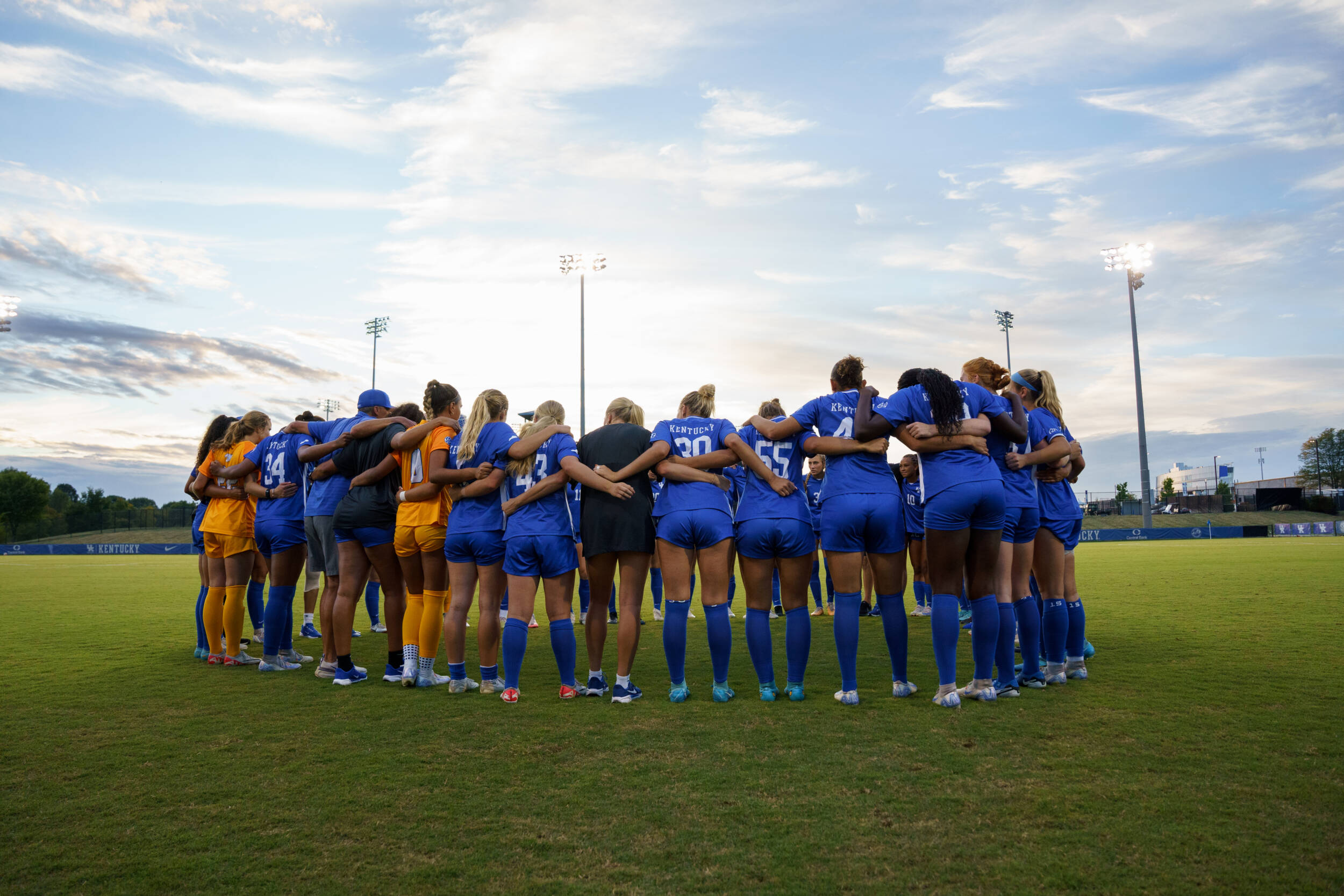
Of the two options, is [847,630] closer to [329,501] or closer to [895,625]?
[895,625]

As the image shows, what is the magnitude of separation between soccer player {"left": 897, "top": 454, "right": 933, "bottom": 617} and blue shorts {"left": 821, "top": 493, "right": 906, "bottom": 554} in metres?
1.42

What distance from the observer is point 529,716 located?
4.89 m

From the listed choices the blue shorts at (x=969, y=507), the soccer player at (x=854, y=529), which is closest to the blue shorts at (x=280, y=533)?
the soccer player at (x=854, y=529)

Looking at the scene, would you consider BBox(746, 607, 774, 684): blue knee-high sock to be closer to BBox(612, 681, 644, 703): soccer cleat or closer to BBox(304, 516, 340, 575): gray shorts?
BBox(612, 681, 644, 703): soccer cleat

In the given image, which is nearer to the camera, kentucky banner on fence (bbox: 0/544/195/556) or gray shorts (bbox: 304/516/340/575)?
gray shorts (bbox: 304/516/340/575)

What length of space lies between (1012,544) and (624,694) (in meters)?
2.86

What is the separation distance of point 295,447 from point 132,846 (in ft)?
13.7

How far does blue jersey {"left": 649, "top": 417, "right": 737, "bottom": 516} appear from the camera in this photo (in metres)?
5.23

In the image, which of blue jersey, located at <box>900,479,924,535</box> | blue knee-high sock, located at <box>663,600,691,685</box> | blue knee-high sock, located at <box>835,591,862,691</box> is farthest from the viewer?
blue jersey, located at <box>900,479,924,535</box>

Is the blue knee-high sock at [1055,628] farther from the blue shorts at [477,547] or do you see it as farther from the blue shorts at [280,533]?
the blue shorts at [280,533]

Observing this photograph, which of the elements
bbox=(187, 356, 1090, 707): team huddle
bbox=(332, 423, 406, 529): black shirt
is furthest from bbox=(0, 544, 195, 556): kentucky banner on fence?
bbox=(187, 356, 1090, 707): team huddle

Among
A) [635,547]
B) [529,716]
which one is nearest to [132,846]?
[529,716]

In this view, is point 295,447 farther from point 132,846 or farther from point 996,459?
point 996,459

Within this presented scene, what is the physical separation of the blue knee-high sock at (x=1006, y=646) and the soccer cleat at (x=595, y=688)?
8.89 feet
